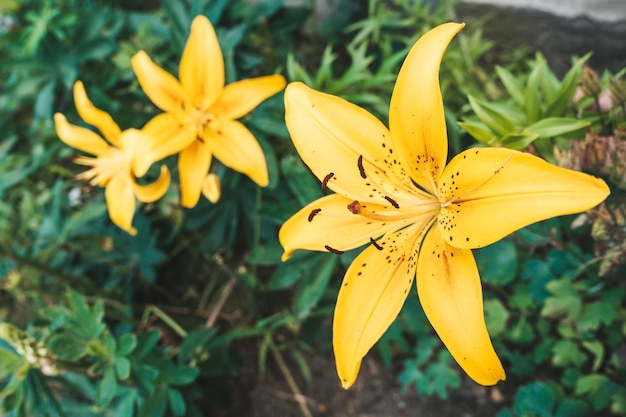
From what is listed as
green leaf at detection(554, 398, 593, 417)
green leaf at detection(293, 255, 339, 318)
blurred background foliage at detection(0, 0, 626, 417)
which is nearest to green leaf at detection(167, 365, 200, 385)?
blurred background foliage at detection(0, 0, 626, 417)

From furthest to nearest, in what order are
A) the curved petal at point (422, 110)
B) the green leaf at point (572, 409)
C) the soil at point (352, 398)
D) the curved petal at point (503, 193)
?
A: the soil at point (352, 398) < the green leaf at point (572, 409) < the curved petal at point (422, 110) < the curved petal at point (503, 193)

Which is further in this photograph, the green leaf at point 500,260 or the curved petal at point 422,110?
the green leaf at point 500,260

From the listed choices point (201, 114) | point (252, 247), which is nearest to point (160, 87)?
point (201, 114)

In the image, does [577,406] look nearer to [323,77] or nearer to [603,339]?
[603,339]

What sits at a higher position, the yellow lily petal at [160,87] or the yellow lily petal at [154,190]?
the yellow lily petal at [160,87]

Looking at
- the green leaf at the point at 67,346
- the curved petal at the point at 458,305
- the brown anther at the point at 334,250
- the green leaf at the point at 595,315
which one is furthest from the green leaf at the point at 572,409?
the green leaf at the point at 67,346

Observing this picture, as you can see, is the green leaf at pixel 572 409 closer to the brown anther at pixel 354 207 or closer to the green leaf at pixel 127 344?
the brown anther at pixel 354 207

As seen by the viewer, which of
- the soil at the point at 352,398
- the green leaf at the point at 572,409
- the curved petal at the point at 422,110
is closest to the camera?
the curved petal at the point at 422,110

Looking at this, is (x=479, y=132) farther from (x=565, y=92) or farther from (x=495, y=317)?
(x=495, y=317)
